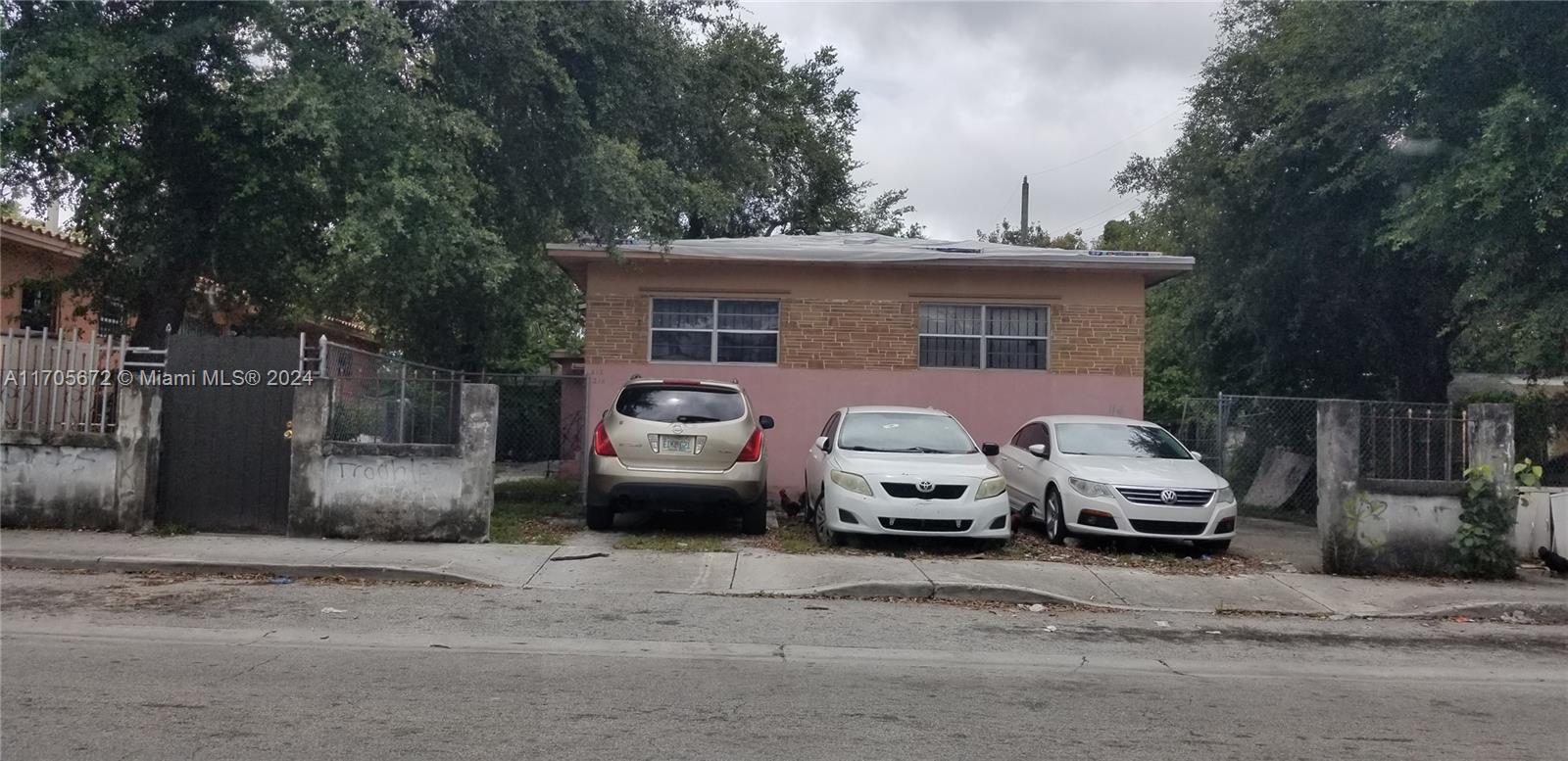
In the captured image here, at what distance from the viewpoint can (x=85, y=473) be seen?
1139cm

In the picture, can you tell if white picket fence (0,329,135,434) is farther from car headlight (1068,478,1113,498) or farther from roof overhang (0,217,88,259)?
car headlight (1068,478,1113,498)

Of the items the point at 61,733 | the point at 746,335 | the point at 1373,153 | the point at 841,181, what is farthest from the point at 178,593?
the point at 841,181

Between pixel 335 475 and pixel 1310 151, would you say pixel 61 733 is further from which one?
pixel 1310 151

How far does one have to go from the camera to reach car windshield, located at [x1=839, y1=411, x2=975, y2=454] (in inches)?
487

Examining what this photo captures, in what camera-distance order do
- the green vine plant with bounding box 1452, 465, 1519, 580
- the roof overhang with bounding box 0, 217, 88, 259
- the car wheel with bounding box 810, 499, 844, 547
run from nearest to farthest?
the green vine plant with bounding box 1452, 465, 1519, 580, the car wheel with bounding box 810, 499, 844, 547, the roof overhang with bounding box 0, 217, 88, 259

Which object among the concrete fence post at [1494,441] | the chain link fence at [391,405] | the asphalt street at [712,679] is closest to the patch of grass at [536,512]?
the chain link fence at [391,405]

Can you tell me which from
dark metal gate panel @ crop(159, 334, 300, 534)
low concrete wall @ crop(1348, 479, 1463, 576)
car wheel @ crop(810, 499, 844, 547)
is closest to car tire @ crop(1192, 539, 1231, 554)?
low concrete wall @ crop(1348, 479, 1463, 576)

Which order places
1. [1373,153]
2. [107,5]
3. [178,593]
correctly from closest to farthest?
[178,593] → [107,5] → [1373,153]

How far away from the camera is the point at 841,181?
96.2ft

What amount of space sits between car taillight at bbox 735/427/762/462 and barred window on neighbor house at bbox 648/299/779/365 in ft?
14.6

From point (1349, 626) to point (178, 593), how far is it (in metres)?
9.29

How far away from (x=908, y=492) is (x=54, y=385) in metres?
8.60

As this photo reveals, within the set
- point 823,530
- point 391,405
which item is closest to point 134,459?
point 391,405

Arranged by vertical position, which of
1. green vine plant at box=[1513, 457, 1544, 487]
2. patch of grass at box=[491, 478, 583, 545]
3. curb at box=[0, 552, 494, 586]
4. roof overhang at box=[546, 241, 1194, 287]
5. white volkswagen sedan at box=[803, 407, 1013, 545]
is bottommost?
curb at box=[0, 552, 494, 586]
